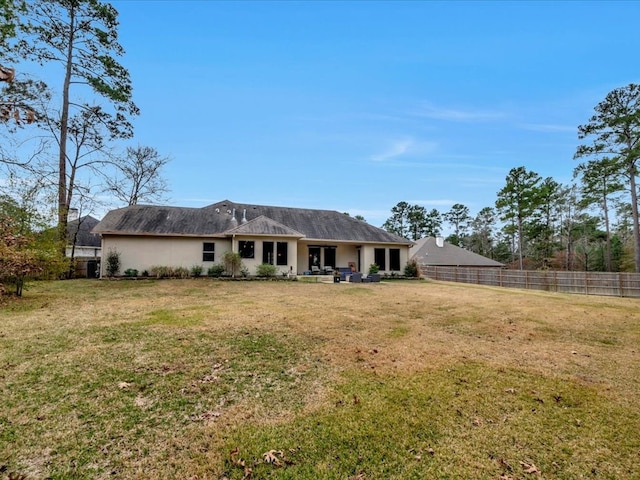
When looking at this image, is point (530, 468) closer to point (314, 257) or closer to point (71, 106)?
point (314, 257)

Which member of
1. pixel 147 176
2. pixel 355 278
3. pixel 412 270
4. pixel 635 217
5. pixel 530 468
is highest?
pixel 147 176

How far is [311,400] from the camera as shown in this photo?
141 inches

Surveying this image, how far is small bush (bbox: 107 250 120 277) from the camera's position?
1641 cm

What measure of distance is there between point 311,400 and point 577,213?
1808 inches

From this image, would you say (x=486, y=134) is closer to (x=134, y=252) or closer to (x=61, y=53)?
(x=134, y=252)

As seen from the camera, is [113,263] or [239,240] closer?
[113,263]

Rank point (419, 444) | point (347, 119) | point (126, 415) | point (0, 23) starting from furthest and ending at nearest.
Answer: point (347, 119) < point (0, 23) < point (126, 415) < point (419, 444)

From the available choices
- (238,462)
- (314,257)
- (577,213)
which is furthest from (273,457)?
(577,213)

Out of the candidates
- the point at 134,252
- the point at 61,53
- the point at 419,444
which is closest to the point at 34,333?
the point at 419,444

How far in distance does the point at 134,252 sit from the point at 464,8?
64.2 feet

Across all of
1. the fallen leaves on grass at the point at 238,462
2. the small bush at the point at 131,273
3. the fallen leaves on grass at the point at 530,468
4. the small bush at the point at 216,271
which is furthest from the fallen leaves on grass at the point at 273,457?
the small bush at the point at 131,273

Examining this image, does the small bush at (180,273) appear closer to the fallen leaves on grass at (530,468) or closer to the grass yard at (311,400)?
the grass yard at (311,400)

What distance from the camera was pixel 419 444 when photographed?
2.83 m

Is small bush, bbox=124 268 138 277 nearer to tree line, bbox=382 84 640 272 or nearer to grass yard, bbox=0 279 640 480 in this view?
grass yard, bbox=0 279 640 480
